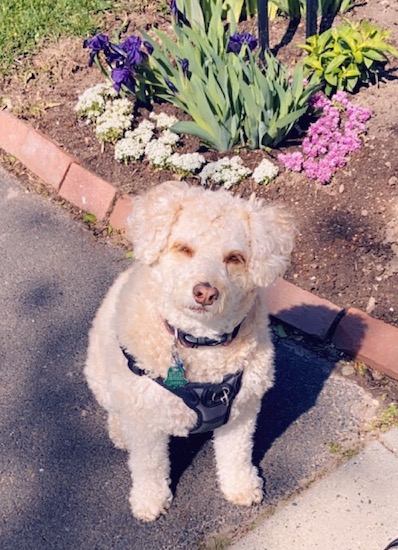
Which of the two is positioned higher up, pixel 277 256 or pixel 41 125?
pixel 277 256

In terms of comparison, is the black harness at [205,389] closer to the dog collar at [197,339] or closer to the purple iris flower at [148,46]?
the dog collar at [197,339]

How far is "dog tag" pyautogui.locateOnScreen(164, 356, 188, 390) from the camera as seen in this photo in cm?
285

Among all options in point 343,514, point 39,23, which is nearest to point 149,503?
point 343,514

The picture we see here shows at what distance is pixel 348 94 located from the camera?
4.94m

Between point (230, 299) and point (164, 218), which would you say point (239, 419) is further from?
point (164, 218)

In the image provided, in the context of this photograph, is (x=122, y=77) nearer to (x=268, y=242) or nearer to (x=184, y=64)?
(x=184, y=64)

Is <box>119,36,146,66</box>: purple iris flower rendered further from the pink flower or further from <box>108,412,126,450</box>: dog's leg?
<box>108,412,126,450</box>: dog's leg

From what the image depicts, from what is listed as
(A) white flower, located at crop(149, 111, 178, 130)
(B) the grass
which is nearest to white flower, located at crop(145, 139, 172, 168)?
(A) white flower, located at crop(149, 111, 178, 130)

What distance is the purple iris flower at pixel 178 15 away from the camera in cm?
497

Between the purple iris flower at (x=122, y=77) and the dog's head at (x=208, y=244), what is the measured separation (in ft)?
7.45

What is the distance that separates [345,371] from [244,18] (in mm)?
2840

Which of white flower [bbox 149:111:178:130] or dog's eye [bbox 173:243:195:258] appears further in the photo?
white flower [bbox 149:111:178:130]

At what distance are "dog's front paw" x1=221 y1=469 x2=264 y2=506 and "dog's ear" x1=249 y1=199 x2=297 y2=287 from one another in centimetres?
101

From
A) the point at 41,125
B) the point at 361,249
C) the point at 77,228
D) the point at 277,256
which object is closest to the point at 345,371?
the point at 361,249
